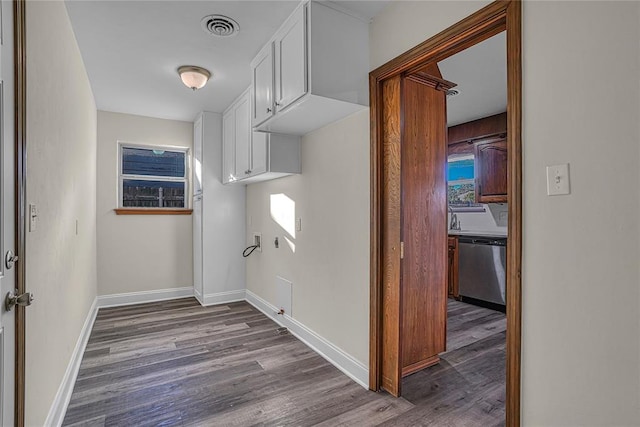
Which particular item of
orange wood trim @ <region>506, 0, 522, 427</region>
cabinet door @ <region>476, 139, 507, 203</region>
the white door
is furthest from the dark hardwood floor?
cabinet door @ <region>476, 139, 507, 203</region>

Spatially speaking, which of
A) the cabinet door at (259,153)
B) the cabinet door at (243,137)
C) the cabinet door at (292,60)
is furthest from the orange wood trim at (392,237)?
the cabinet door at (243,137)

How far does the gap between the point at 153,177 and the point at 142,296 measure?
1.55m

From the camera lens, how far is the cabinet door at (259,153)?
311 centimetres

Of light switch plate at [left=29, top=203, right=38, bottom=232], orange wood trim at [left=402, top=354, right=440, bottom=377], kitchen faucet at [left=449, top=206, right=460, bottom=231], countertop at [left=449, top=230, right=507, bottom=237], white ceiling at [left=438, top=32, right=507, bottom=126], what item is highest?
white ceiling at [left=438, top=32, right=507, bottom=126]

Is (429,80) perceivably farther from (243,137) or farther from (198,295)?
(198,295)

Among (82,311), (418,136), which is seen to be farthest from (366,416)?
(82,311)

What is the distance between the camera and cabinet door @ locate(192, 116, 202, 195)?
4402mm

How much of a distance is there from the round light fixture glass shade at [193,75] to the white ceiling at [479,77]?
205 cm

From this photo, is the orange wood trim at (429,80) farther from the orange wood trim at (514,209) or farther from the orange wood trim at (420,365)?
the orange wood trim at (420,365)

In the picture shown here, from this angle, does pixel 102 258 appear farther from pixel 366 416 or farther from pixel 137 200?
pixel 366 416

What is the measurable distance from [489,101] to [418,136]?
5.92 feet

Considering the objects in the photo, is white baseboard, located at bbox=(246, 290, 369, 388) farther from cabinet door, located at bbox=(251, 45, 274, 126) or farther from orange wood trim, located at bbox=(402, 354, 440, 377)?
cabinet door, located at bbox=(251, 45, 274, 126)

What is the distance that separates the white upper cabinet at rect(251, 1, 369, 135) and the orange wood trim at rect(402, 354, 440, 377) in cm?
187

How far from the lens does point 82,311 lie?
9.87 feet
